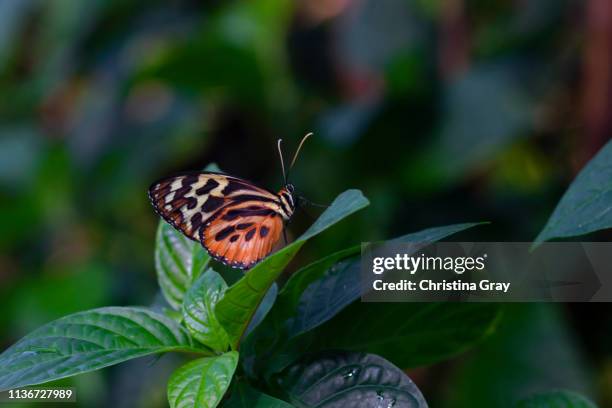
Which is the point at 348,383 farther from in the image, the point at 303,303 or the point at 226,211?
Result: the point at 226,211

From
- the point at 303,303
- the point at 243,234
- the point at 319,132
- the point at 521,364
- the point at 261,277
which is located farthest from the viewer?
the point at 319,132

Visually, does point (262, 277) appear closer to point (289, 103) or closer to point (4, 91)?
point (289, 103)

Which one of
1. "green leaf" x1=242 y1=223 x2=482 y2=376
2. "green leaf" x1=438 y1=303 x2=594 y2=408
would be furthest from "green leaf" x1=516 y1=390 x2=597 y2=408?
"green leaf" x1=438 y1=303 x2=594 y2=408

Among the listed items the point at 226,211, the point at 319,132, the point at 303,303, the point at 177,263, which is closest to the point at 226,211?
the point at 226,211

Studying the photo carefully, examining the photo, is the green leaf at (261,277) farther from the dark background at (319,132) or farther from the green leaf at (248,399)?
the dark background at (319,132)

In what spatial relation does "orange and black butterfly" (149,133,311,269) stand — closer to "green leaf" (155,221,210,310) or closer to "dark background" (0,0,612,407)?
"green leaf" (155,221,210,310)
